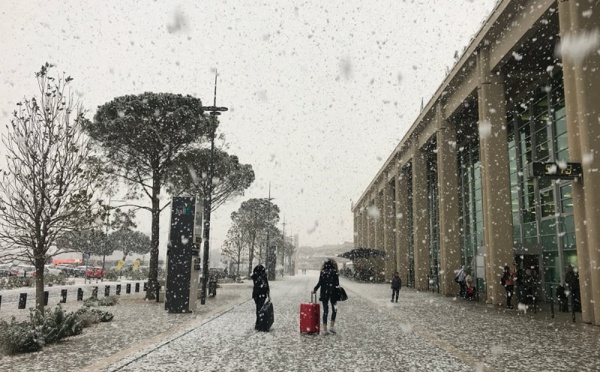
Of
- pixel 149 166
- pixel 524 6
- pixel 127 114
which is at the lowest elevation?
pixel 149 166

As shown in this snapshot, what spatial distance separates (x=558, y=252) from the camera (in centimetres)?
1684

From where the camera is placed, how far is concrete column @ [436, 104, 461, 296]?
23.2 meters

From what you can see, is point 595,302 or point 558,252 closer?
point 595,302

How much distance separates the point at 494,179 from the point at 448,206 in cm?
610

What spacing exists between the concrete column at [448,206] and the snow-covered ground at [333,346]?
10.5 meters

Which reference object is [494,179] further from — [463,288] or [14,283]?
[14,283]

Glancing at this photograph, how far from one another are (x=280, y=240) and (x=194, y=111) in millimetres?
57795

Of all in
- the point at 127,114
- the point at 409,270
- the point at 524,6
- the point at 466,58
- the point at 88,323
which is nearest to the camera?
the point at 88,323

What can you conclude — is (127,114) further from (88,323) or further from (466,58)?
(466,58)

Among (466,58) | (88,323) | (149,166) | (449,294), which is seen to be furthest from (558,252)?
(149,166)

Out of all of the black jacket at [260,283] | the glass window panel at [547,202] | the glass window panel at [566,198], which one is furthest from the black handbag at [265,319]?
the glass window panel at [547,202]

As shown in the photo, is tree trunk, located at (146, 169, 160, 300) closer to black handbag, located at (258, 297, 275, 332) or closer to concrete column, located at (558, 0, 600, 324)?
black handbag, located at (258, 297, 275, 332)

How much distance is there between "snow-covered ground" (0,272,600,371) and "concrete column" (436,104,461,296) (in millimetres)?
10512

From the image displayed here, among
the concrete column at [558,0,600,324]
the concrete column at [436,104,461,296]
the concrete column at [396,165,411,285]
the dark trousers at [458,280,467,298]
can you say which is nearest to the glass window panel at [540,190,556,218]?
the dark trousers at [458,280,467,298]
